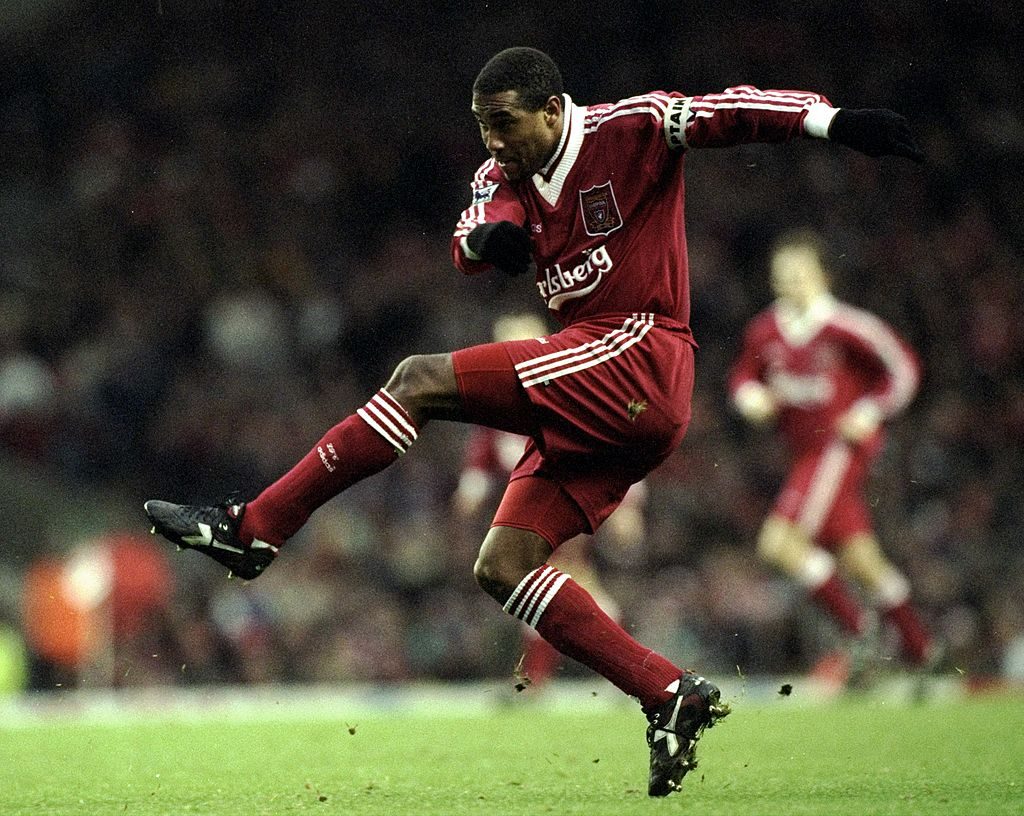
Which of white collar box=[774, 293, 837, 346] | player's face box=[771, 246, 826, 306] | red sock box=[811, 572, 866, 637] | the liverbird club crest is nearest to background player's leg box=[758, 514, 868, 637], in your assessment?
red sock box=[811, 572, 866, 637]

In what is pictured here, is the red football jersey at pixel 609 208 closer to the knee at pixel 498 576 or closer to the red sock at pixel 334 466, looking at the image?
the red sock at pixel 334 466

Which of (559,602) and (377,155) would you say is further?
(377,155)

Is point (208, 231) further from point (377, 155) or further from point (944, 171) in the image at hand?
point (944, 171)

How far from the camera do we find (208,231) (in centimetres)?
1508

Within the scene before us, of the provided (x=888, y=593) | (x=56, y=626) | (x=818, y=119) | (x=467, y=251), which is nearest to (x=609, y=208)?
(x=467, y=251)

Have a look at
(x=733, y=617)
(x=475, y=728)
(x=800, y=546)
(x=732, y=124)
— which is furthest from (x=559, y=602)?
(x=733, y=617)

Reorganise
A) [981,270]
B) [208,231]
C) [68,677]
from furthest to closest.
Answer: [208,231] < [981,270] < [68,677]

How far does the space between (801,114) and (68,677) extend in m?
8.69

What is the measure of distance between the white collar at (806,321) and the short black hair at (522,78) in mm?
5292

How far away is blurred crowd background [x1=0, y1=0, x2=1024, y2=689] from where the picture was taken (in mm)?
12352

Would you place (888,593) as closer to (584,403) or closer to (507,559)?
(507,559)

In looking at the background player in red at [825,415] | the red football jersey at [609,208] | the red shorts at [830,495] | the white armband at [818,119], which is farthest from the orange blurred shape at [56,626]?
the white armband at [818,119]

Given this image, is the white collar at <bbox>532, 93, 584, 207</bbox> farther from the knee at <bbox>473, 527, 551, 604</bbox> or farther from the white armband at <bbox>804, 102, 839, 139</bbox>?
the knee at <bbox>473, 527, 551, 604</bbox>

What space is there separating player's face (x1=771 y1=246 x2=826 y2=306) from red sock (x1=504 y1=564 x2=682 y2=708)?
523 cm
